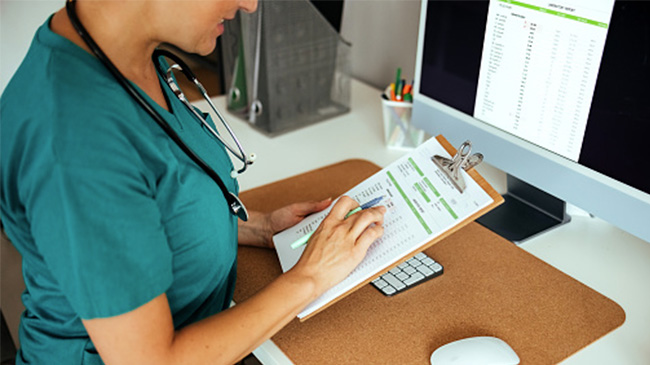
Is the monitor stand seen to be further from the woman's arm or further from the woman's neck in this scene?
the woman's neck

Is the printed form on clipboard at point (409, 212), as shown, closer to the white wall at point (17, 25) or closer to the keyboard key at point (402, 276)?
the keyboard key at point (402, 276)

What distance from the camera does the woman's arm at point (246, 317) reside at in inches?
26.3

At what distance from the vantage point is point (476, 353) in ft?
2.50

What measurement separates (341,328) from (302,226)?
217 mm

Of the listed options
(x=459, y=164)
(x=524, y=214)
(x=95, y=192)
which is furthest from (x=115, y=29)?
(x=524, y=214)

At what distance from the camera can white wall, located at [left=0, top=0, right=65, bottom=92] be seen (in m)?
1.34

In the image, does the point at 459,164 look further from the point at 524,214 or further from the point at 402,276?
the point at 524,214

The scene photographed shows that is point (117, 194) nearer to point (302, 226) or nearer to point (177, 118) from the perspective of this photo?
point (177, 118)

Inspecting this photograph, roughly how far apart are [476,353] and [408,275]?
20 cm

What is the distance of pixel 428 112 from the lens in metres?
1.23

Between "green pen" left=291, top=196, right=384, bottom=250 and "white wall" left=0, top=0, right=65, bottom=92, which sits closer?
"green pen" left=291, top=196, right=384, bottom=250

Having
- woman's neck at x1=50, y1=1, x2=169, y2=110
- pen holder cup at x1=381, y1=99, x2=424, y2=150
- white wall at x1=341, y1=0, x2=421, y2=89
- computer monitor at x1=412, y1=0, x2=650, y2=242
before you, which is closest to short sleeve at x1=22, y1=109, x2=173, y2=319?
woman's neck at x1=50, y1=1, x2=169, y2=110

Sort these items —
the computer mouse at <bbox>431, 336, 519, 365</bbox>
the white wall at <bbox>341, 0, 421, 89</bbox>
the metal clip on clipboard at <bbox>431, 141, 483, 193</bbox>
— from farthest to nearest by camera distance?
the white wall at <bbox>341, 0, 421, 89</bbox> → the metal clip on clipboard at <bbox>431, 141, 483, 193</bbox> → the computer mouse at <bbox>431, 336, 519, 365</bbox>

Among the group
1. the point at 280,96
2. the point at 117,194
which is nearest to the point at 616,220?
the point at 117,194
